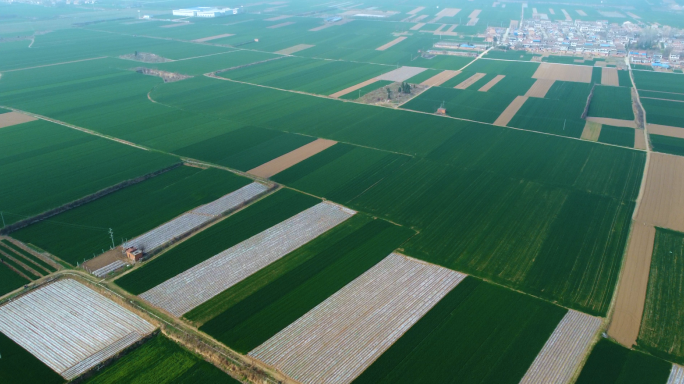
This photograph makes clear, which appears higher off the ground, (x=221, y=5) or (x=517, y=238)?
(x=221, y=5)

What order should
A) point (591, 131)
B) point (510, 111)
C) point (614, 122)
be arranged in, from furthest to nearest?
point (510, 111) → point (614, 122) → point (591, 131)

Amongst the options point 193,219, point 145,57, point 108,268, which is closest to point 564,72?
point 193,219

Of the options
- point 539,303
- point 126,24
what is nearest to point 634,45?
point 539,303

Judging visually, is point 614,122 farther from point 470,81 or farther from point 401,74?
point 401,74

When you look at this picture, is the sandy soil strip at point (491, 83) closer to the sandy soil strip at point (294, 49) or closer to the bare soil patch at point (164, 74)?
the sandy soil strip at point (294, 49)

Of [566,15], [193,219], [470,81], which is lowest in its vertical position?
[193,219]

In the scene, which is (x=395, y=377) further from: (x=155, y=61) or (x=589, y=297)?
(x=155, y=61)

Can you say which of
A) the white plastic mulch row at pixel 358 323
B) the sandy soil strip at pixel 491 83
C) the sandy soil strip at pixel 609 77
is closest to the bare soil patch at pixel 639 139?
the sandy soil strip at pixel 491 83
